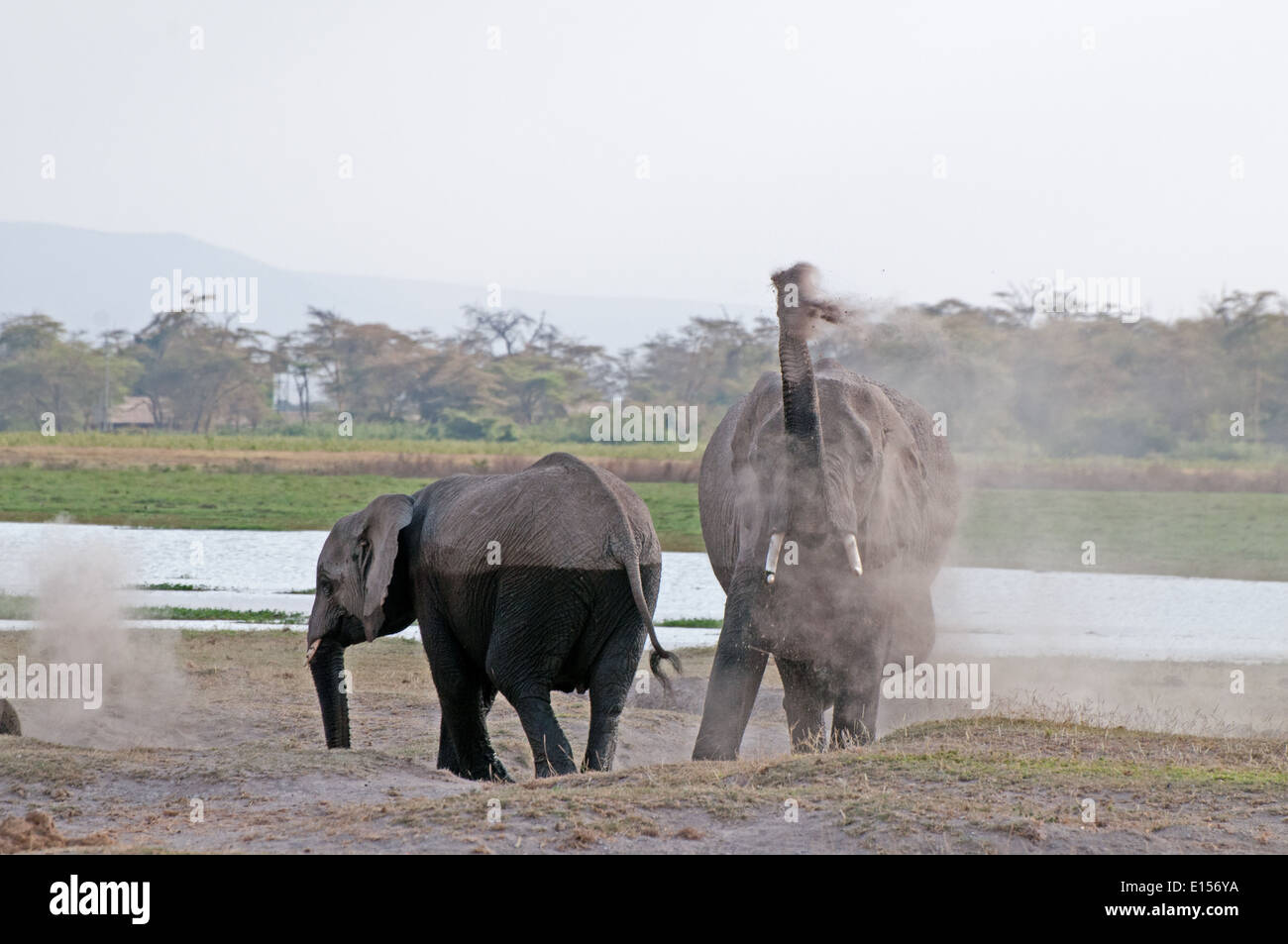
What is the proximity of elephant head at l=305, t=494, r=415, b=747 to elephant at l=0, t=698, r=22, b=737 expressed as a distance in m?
2.02

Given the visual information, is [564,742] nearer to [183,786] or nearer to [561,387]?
[183,786]

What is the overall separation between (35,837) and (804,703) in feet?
13.2

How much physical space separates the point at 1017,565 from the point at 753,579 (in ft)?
74.7

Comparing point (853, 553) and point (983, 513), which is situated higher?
point (853, 553)

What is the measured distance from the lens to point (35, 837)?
7.04m

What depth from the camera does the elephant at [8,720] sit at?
431 inches

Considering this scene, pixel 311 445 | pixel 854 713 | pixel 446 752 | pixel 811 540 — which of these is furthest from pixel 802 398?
pixel 311 445

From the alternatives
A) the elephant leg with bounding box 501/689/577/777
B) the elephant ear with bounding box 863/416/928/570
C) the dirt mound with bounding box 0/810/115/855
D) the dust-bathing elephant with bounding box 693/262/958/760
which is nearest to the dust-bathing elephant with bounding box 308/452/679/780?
the elephant leg with bounding box 501/689/577/777

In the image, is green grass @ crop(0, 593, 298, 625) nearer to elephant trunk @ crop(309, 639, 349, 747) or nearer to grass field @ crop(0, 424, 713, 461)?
elephant trunk @ crop(309, 639, 349, 747)

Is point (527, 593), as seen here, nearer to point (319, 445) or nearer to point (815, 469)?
point (815, 469)

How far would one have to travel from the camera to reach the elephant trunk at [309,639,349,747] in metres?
10.8

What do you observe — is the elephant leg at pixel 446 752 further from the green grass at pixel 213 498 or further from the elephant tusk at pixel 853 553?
the green grass at pixel 213 498
